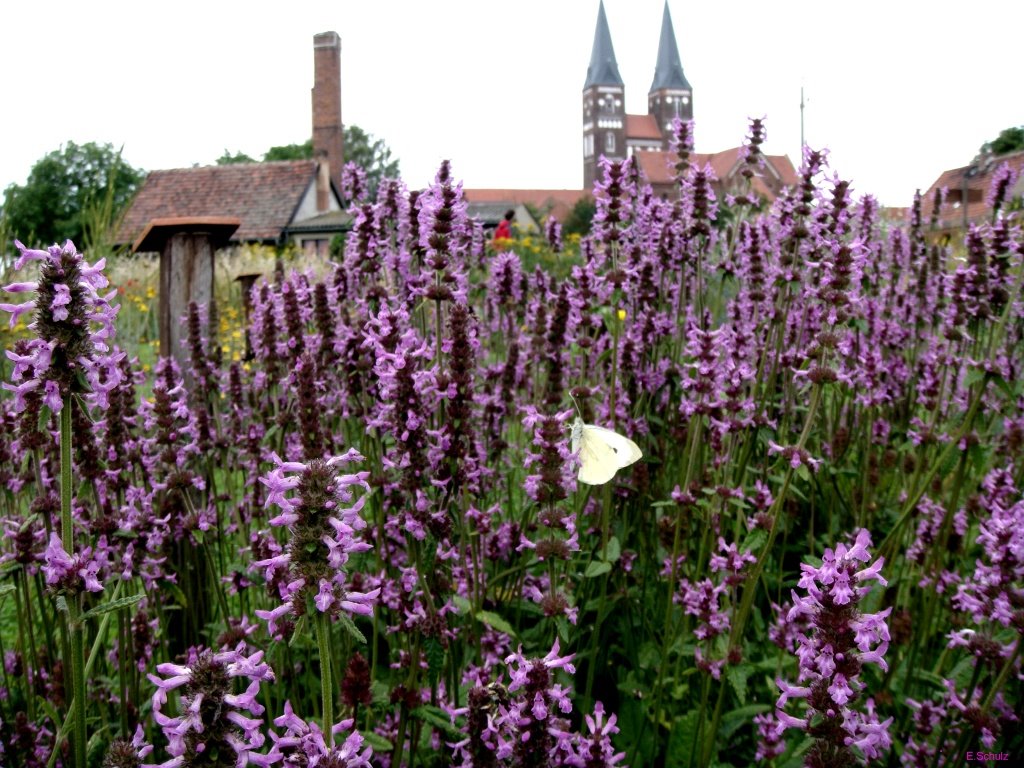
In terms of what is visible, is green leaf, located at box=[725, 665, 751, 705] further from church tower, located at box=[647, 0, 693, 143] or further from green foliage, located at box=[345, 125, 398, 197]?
church tower, located at box=[647, 0, 693, 143]

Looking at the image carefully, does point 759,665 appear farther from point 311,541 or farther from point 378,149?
point 378,149

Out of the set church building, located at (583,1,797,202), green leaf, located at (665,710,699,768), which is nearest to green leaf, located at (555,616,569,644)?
green leaf, located at (665,710,699,768)

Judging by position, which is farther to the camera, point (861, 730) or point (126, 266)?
point (126, 266)

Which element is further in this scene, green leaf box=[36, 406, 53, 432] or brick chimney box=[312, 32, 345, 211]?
brick chimney box=[312, 32, 345, 211]

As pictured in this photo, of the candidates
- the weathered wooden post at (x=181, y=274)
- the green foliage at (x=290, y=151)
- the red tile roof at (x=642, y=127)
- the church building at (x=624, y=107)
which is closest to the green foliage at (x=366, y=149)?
the green foliage at (x=290, y=151)

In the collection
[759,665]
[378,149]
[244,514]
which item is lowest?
[759,665]

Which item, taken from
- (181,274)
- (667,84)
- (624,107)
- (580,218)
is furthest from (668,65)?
(181,274)

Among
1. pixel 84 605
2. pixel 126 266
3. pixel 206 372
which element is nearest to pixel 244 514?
pixel 206 372

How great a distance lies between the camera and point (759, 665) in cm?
318

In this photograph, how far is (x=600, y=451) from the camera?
10.4ft

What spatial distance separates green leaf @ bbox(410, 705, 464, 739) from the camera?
230cm

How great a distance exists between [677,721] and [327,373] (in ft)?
6.56

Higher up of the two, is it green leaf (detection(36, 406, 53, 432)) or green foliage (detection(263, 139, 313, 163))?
green foliage (detection(263, 139, 313, 163))

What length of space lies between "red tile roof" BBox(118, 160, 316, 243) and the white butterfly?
36382mm
